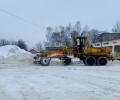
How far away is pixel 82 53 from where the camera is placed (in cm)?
3466

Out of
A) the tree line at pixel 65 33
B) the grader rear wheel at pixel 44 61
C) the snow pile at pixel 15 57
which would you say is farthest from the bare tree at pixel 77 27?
the grader rear wheel at pixel 44 61

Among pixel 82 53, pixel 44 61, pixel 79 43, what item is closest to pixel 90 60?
pixel 82 53

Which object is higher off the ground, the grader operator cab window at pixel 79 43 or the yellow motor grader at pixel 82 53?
the grader operator cab window at pixel 79 43

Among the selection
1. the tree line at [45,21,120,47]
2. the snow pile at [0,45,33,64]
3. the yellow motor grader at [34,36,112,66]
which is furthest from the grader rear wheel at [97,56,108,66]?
the tree line at [45,21,120,47]

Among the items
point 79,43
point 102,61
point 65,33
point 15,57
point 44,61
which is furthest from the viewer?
point 65,33

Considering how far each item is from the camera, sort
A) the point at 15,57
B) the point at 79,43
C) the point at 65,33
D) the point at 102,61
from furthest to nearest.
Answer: the point at 65,33 → the point at 15,57 → the point at 79,43 → the point at 102,61

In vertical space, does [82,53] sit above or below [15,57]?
above

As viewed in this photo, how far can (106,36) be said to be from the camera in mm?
99188

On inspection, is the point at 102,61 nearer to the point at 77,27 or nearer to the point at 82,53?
the point at 82,53

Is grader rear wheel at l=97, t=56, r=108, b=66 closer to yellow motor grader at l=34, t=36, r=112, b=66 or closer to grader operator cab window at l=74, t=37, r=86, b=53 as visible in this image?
yellow motor grader at l=34, t=36, r=112, b=66

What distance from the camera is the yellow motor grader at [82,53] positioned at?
34.2 meters

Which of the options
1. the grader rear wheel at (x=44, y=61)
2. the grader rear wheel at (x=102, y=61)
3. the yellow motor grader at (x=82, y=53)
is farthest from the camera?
the grader rear wheel at (x=102, y=61)

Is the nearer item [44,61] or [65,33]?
[44,61]

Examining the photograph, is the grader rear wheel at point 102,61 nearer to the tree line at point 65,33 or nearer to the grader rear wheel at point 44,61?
the grader rear wheel at point 44,61
